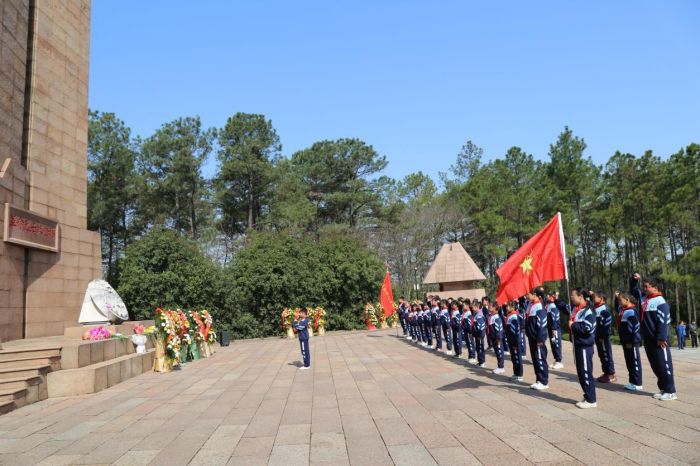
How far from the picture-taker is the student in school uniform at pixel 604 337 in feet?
26.8

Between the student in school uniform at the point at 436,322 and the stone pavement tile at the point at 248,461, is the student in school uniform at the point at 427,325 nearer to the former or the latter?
the student in school uniform at the point at 436,322

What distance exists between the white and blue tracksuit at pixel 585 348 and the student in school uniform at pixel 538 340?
4.29 feet

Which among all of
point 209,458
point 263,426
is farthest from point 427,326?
point 209,458

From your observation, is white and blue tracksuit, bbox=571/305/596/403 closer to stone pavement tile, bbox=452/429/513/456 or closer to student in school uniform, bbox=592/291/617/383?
student in school uniform, bbox=592/291/617/383

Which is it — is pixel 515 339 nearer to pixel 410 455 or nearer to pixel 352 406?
pixel 352 406

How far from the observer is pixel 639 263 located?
33906mm

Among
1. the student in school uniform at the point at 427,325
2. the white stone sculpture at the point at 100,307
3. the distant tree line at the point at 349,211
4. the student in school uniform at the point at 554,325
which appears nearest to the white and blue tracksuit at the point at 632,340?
→ the student in school uniform at the point at 554,325

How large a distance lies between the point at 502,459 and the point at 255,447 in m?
2.50

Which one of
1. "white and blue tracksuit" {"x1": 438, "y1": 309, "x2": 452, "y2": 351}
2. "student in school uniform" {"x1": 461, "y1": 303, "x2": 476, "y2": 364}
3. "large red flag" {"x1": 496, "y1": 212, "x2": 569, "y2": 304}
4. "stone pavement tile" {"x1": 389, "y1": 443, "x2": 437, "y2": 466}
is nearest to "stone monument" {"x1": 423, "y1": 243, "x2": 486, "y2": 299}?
"white and blue tracksuit" {"x1": 438, "y1": 309, "x2": 452, "y2": 351}

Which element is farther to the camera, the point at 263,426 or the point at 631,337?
the point at 631,337

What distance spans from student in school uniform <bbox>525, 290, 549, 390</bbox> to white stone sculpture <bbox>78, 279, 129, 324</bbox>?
1042cm

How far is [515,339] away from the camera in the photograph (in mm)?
9133

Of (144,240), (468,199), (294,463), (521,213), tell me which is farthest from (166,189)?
(294,463)

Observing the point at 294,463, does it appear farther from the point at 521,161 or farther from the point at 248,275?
the point at 521,161
